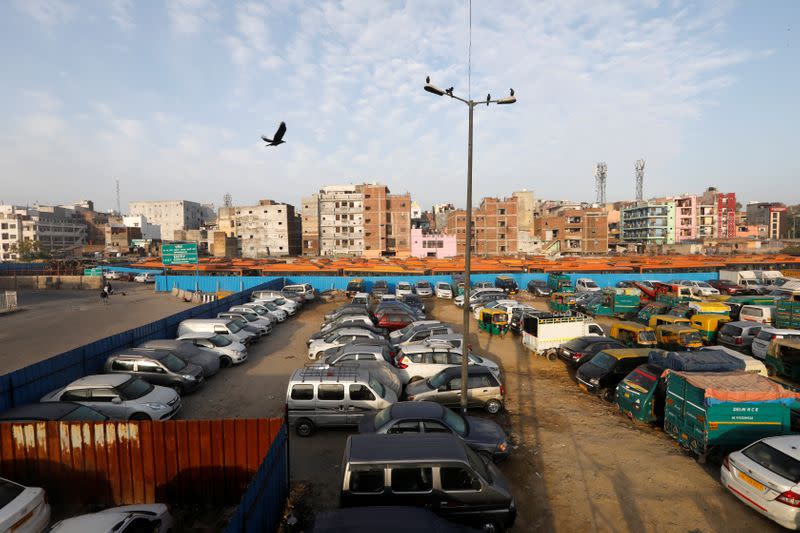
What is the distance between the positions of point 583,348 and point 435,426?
30.7ft

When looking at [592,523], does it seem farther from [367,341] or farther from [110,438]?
[367,341]

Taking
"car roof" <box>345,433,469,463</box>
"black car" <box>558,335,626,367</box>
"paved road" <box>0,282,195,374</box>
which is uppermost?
"car roof" <box>345,433,469,463</box>

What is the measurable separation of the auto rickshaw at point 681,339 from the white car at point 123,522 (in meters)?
17.3

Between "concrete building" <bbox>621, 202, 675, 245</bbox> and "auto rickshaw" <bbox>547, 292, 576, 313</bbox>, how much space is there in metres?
80.5

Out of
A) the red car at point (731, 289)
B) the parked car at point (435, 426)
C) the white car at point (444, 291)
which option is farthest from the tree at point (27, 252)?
the red car at point (731, 289)

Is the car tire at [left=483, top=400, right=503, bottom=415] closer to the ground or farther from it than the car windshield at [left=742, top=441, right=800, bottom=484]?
closer to the ground

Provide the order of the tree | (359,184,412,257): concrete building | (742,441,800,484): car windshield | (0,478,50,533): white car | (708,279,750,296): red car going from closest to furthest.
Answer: (0,478,50,533): white car
(742,441,800,484): car windshield
(708,279,750,296): red car
the tree
(359,184,412,257): concrete building

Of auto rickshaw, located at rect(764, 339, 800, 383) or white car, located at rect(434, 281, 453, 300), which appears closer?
auto rickshaw, located at rect(764, 339, 800, 383)

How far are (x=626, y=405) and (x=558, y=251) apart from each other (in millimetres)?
77778

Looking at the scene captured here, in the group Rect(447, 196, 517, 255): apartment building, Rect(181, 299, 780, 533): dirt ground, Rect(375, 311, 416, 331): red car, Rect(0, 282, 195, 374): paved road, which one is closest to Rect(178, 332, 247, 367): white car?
Rect(181, 299, 780, 533): dirt ground

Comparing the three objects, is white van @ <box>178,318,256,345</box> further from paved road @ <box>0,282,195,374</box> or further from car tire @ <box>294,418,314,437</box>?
car tire @ <box>294,418,314,437</box>

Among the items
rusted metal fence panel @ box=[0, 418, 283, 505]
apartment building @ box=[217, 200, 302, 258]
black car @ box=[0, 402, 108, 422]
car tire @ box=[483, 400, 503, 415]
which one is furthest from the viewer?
apartment building @ box=[217, 200, 302, 258]

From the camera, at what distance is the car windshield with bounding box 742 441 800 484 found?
686 centimetres

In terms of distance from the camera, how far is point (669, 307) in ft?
71.2
